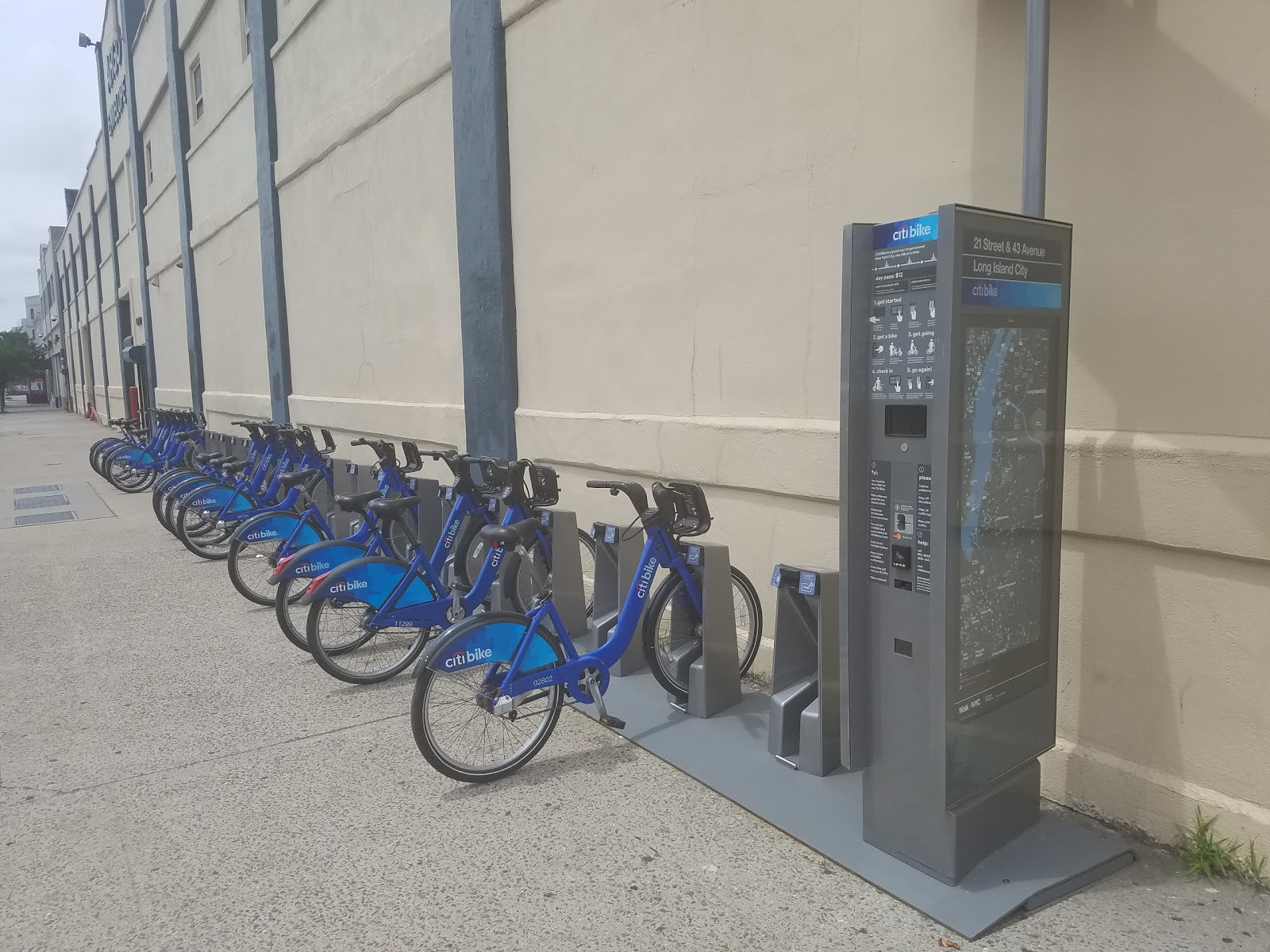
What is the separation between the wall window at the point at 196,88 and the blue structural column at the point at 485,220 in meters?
11.8

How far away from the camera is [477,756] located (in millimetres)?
3840

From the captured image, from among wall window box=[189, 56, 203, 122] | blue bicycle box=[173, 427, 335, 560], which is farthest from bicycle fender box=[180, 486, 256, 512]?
wall window box=[189, 56, 203, 122]

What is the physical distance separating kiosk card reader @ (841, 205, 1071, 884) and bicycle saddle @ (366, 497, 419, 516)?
9.19ft

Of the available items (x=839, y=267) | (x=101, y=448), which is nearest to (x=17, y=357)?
(x=101, y=448)

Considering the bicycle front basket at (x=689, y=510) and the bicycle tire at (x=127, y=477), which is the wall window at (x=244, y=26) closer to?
the bicycle tire at (x=127, y=477)

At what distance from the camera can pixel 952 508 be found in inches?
108

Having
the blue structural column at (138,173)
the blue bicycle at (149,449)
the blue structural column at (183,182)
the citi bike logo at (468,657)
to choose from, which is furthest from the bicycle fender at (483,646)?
the blue structural column at (138,173)

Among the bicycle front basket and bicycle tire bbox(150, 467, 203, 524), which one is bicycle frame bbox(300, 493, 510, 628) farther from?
bicycle tire bbox(150, 467, 203, 524)

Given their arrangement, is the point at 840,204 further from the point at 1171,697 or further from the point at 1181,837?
the point at 1181,837

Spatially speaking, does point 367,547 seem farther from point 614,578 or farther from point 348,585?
point 614,578

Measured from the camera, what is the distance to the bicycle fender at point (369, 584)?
4.79 metres

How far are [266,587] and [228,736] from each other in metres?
2.80

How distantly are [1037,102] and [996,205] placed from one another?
536 mm

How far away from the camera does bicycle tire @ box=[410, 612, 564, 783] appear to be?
142 inches
